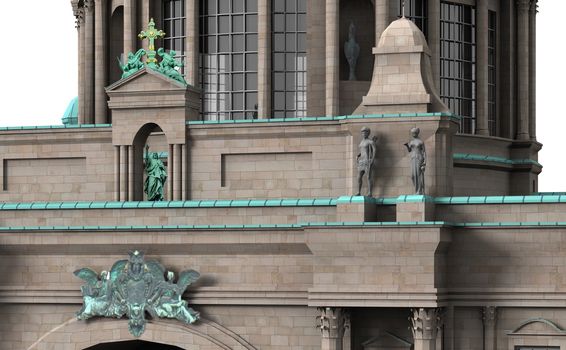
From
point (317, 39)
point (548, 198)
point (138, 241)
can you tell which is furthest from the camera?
point (317, 39)

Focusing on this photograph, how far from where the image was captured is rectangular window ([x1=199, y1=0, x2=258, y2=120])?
3100 inches

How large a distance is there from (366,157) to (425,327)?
6.22 meters

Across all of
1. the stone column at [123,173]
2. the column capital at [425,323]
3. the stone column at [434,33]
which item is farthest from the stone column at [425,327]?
the stone column at [434,33]

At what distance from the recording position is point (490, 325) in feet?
193

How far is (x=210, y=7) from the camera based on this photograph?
7956cm

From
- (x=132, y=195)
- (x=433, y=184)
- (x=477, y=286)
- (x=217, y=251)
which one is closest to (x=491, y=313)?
(x=477, y=286)

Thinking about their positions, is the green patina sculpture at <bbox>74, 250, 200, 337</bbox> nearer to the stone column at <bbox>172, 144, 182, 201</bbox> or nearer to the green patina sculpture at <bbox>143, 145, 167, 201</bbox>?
the stone column at <bbox>172, 144, 182, 201</bbox>

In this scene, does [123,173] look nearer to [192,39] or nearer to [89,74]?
[192,39]

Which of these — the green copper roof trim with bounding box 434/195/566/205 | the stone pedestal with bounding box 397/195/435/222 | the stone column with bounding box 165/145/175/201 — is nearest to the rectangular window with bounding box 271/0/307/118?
the stone column with bounding box 165/145/175/201

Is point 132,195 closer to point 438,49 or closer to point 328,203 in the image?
point 328,203

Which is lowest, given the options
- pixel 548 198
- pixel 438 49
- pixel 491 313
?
pixel 491 313

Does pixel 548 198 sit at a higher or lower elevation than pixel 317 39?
lower

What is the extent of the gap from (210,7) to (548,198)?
25.6 meters

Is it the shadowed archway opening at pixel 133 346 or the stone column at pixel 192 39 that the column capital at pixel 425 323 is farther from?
the stone column at pixel 192 39
